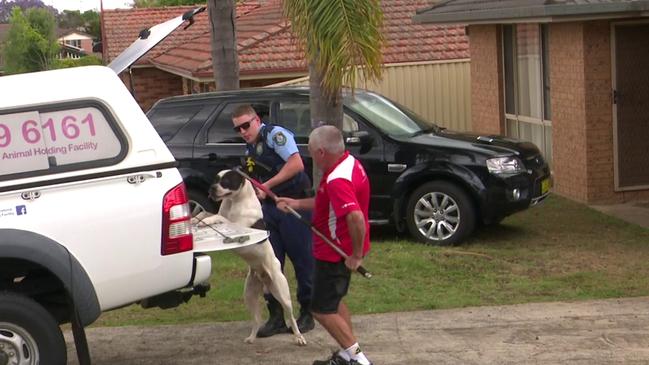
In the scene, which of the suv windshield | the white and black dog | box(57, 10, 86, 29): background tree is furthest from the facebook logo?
box(57, 10, 86, 29): background tree

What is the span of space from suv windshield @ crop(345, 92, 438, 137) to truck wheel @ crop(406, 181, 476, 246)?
73 centimetres

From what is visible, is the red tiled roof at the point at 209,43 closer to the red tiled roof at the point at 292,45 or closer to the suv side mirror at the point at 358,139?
the red tiled roof at the point at 292,45

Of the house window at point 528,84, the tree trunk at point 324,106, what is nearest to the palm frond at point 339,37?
the tree trunk at point 324,106

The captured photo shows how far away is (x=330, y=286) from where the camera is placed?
286 inches

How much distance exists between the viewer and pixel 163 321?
30.5 feet

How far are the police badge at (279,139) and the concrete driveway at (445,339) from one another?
1404 mm

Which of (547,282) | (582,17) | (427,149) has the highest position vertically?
(582,17)

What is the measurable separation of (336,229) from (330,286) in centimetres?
36

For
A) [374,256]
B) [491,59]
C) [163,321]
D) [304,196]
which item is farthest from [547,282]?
[491,59]

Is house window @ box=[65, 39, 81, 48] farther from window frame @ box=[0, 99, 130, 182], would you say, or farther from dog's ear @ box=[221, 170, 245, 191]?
window frame @ box=[0, 99, 130, 182]

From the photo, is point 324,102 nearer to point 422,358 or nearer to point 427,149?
Result: point 427,149

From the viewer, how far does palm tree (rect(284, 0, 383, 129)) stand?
1055 centimetres

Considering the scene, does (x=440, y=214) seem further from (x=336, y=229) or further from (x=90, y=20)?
(x=90, y=20)

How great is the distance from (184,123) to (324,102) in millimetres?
2236
